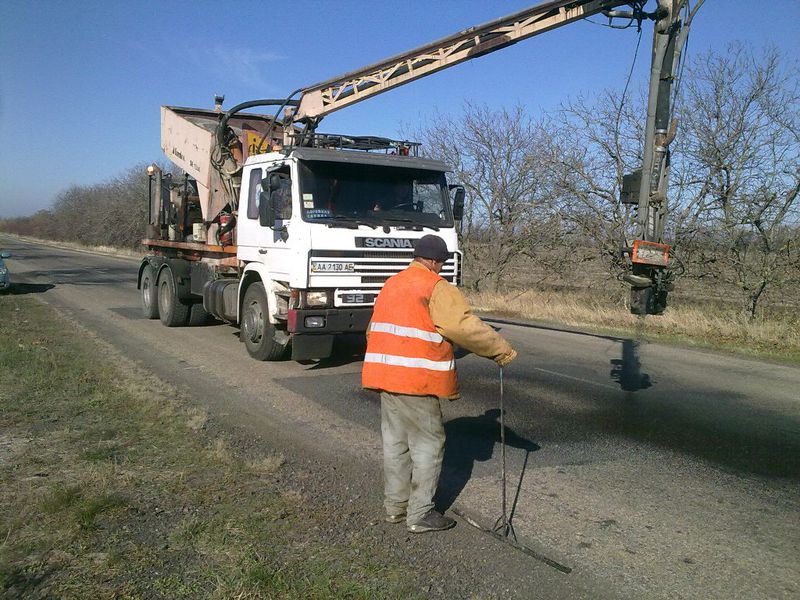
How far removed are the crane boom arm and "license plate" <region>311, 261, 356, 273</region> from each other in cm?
321

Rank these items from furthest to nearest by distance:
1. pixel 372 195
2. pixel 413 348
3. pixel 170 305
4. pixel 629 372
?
pixel 170 305 → pixel 629 372 → pixel 372 195 → pixel 413 348

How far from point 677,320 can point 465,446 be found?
9.82 metres

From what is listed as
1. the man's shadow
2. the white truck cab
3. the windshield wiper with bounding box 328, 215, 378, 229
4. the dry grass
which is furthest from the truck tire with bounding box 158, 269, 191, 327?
the dry grass

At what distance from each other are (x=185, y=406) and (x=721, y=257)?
13.2 metres

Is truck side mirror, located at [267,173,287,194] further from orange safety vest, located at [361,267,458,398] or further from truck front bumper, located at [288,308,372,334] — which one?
orange safety vest, located at [361,267,458,398]

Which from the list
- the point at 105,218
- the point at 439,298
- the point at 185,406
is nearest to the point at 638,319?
the point at 185,406

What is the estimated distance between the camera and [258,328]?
364 inches

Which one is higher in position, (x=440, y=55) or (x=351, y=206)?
(x=440, y=55)

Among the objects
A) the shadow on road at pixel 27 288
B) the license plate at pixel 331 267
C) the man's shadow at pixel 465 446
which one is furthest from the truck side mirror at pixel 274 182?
the shadow on road at pixel 27 288

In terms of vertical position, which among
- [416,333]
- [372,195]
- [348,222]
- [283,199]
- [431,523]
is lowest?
[431,523]

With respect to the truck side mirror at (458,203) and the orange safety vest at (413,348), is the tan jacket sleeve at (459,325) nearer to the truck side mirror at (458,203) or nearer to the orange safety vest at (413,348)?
the orange safety vest at (413,348)

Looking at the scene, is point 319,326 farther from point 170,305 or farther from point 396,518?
point 170,305

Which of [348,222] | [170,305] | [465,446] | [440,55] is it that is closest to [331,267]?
[348,222]

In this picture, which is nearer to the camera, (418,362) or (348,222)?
(418,362)
